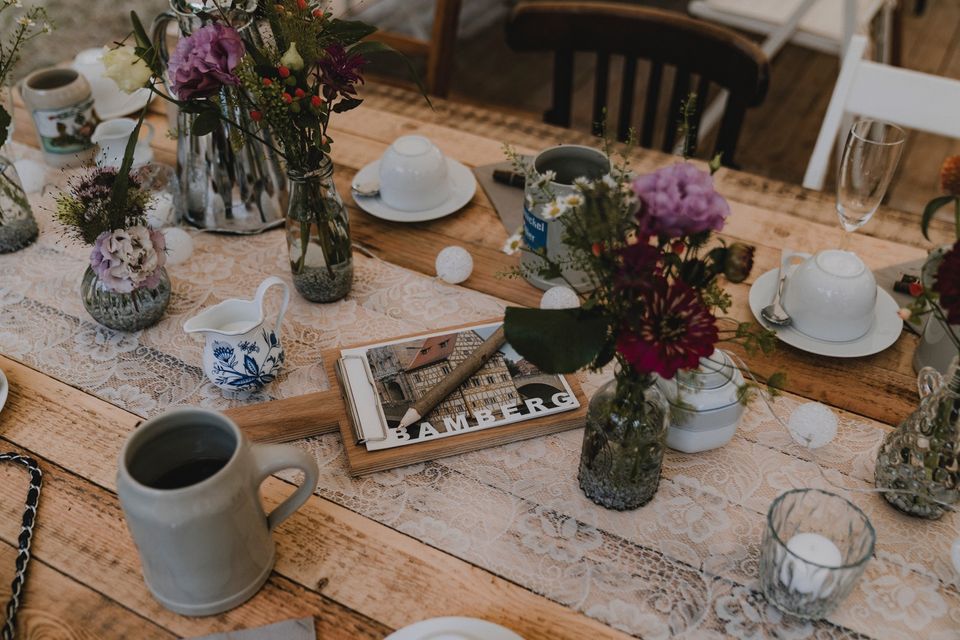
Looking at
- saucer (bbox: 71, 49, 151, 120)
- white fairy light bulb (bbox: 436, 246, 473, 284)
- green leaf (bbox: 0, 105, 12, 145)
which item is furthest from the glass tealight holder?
saucer (bbox: 71, 49, 151, 120)

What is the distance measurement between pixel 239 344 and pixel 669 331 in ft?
1.66

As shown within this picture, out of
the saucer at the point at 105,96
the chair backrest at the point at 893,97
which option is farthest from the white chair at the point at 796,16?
the saucer at the point at 105,96

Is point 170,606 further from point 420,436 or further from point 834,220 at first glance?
point 834,220

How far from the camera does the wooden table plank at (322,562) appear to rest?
75 centimetres

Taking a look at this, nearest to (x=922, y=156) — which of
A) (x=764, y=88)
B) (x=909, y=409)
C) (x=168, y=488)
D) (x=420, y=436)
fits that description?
(x=764, y=88)

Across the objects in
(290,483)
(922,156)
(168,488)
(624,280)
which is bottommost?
(922,156)

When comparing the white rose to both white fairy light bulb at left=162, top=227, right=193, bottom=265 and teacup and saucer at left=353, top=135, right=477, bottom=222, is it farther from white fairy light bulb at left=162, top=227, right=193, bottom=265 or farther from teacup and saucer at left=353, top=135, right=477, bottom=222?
teacup and saucer at left=353, top=135, right=477, bottom=222

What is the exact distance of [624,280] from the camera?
0.61 m

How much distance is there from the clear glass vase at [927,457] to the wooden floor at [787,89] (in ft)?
6.61

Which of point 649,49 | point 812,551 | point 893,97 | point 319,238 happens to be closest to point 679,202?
point 812,551

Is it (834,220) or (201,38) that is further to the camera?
(834,220)

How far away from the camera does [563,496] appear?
2.78ft

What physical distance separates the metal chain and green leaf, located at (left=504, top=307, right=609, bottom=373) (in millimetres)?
511

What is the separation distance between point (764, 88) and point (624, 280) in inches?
36.9
